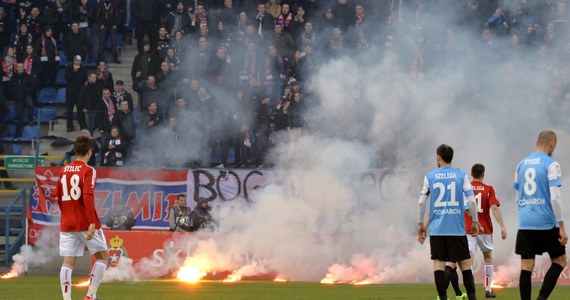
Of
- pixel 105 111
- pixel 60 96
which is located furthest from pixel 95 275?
pixel 60 96

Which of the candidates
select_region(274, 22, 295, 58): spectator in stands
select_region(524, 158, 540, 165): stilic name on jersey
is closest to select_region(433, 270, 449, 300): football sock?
select_region(524, 158, 540, 165): stilic name on jersey

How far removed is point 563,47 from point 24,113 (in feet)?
43.1

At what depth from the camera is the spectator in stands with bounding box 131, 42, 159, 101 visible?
1029 inches

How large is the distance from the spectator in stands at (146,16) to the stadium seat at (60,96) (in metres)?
2.34

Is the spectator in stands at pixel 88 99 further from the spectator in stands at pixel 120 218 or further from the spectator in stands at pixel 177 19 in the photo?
the spectator in stands at pixel 120 218

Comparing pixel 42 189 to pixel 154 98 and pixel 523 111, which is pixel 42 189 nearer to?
pixel 154 98

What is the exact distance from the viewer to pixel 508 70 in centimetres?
2386

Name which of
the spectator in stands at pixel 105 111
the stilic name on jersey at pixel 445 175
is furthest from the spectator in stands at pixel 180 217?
the stilic name on jersey at pixel 445 175

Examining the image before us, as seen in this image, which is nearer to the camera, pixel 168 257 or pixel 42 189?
pixel 168 257

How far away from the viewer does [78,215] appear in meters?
12.9

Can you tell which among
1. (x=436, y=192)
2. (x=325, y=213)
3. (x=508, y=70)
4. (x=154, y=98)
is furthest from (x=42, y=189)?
(x=436, y=192)

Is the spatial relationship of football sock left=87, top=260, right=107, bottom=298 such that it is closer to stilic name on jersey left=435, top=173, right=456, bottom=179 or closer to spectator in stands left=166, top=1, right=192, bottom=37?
stilic name on jersey left=435, top=173, right=456, bottom=179

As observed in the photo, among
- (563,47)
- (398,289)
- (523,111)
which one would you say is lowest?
(398,289)

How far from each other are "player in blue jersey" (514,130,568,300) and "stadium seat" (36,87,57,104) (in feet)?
58.6
